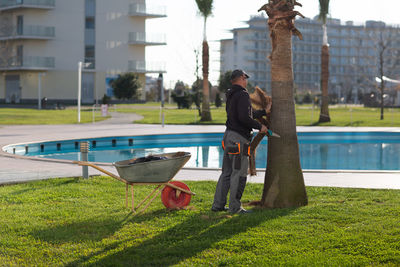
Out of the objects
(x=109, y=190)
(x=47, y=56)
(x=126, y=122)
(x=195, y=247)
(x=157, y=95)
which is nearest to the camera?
(x=195, y=247)

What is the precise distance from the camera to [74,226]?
6469 millimetres

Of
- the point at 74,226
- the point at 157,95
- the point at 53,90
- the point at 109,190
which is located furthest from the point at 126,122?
the point at 157,95

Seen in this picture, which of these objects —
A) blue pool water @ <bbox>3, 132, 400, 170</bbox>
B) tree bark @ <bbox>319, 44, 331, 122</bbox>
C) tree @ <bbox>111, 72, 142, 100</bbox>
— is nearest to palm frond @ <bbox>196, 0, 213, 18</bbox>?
tree bark @ <bbox>319, 44, 331, 122</bbox>

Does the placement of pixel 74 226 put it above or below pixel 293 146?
below

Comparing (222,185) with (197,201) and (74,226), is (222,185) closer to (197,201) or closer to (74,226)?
(197,201)

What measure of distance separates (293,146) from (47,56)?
52.8m

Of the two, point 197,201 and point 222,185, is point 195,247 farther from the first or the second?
point 197,201

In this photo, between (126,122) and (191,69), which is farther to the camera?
(191,69)

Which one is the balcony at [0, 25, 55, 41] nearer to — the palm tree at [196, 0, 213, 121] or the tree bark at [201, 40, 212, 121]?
the palm tree at [196, 0, 213, 121]

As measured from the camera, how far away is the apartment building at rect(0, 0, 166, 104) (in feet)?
184

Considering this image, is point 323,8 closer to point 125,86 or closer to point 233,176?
point 233,176

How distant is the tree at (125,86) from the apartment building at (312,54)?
5340 cm

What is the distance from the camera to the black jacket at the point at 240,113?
22.9 feet

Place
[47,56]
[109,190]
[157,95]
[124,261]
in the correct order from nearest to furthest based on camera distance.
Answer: [124,261], [109,190], [47,56], [157,95]
